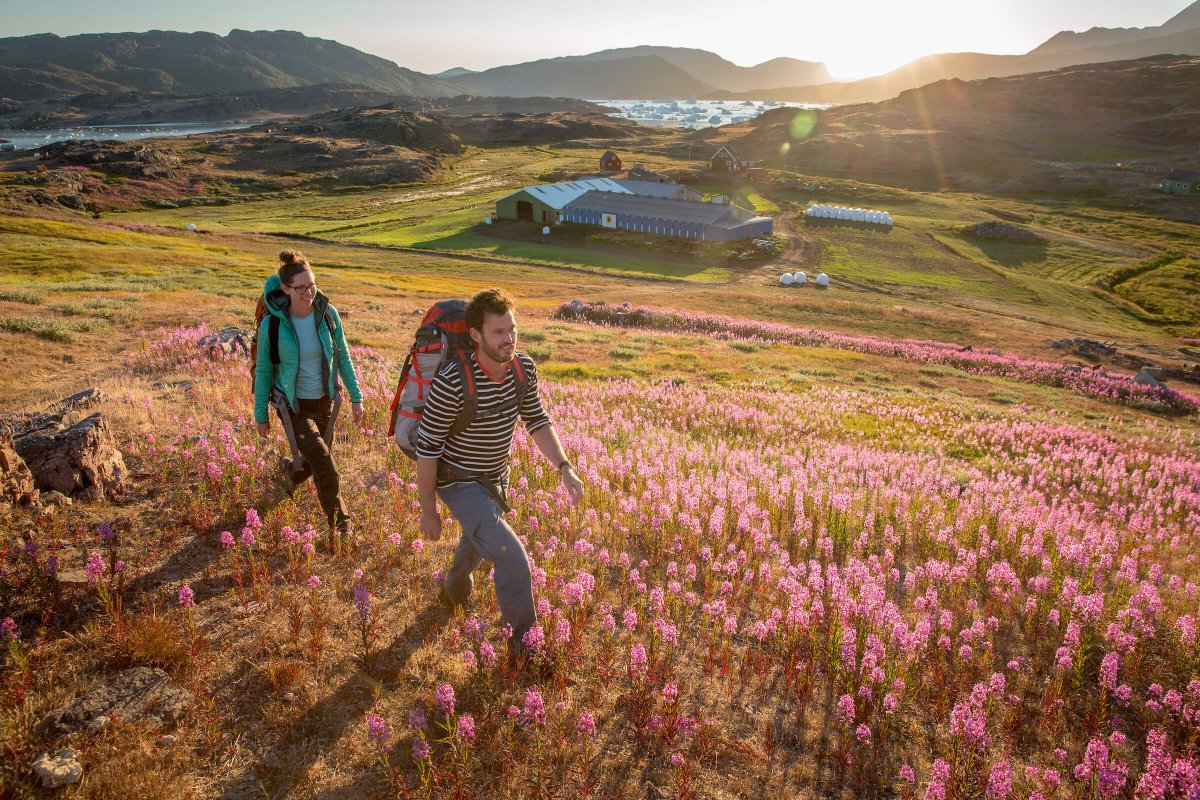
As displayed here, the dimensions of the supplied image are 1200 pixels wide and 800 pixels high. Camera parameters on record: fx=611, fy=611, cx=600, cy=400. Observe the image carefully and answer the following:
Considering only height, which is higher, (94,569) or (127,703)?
(94,569)

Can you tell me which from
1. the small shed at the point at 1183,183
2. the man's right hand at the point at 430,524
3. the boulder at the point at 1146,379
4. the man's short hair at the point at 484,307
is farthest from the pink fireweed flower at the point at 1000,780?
the small shed at the point at 1183,183

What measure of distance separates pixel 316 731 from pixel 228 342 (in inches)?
500

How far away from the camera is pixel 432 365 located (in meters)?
5.38

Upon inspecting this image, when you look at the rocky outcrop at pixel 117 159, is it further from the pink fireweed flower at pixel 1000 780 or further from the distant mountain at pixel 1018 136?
the pink fireweed flower at pixel 1000 780

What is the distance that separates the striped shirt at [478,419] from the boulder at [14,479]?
4.63 metres

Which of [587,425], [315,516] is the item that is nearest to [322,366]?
[315,516]

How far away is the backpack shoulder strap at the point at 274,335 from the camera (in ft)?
20.8

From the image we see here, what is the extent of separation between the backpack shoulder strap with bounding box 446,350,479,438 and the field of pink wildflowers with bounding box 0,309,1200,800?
62.5 inches

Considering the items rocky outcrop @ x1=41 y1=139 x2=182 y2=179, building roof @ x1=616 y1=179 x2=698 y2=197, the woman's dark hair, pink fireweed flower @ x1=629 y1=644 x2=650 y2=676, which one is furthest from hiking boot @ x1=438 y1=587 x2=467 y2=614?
rocky outcrop @ x1=41 y1=139 x2=182 y2=179

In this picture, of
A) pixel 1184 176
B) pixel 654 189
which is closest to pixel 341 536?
pixel 654 189

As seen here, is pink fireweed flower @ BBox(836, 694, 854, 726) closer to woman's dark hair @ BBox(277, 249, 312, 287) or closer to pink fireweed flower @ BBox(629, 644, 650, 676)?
pink fireweed flower @ BBox(629, 644, 650, 676)

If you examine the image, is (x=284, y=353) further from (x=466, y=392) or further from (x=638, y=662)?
(x=638, y=662)

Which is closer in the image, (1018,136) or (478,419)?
(478,419)

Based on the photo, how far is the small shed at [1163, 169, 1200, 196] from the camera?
104 meters
